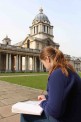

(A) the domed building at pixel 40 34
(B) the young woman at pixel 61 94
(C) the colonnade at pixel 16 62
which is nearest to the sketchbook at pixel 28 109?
(B) the young woman at pixel 61 94

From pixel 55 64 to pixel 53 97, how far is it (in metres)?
0.46

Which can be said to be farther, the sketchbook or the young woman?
the sketchbook

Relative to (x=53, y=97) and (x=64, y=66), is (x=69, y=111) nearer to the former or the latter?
(x=53, y=97)

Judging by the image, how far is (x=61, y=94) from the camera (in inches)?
85.7

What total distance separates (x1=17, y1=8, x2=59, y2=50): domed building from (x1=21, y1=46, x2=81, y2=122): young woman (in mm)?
67083

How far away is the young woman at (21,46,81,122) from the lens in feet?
7.15

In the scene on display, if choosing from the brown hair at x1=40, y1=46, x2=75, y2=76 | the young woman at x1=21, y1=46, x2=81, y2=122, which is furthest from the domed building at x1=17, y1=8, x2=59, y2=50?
the young woman at x1=21, y1=46, x2=81, y2=122

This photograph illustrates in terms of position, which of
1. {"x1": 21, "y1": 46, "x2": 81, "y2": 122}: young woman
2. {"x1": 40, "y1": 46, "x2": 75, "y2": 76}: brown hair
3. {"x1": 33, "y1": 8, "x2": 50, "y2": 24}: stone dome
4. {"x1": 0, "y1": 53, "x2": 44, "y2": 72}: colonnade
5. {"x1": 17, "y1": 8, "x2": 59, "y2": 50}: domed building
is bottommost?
{"x1": 21, "y1": 46, "x2": 81, "y2": 122}: young woman

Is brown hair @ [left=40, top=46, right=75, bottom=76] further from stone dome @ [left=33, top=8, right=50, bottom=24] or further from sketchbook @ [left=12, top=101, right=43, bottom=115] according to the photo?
stone dome @ [left=33, top=8, right=50, bottom=24]

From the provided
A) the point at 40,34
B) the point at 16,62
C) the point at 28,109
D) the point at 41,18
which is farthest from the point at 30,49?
the point at 28,109

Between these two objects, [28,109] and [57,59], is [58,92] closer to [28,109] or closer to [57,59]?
[57,59]

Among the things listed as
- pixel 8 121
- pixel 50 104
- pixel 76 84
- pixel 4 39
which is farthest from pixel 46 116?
pixel 4 39

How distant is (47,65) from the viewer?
2.58 meters

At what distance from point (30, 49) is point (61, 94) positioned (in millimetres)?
62069
